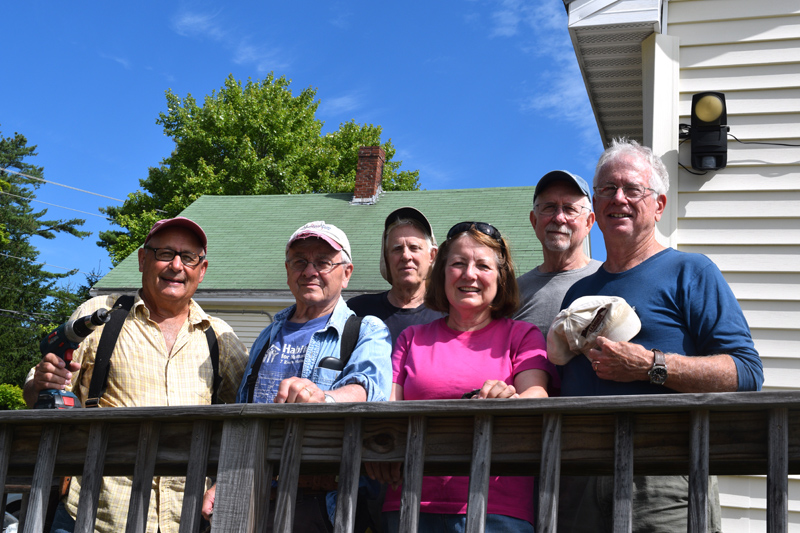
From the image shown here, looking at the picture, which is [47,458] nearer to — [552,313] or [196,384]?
[196,384]

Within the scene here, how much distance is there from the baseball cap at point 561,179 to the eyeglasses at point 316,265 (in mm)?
988

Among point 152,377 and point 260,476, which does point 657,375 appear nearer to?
point 260,476

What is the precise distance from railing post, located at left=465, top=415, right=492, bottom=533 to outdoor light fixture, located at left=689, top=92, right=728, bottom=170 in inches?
126

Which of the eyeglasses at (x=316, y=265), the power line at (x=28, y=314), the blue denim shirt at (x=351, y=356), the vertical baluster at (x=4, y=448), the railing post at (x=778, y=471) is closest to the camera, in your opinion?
→ the railing post at (x=778, y=471)

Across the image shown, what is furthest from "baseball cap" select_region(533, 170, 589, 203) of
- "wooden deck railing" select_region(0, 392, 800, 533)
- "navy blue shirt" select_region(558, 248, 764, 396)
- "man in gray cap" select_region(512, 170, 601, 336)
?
"wooden deck railing" select_region(0, 392, 800, 533)

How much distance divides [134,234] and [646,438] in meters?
26.5

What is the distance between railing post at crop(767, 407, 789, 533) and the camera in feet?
5.06

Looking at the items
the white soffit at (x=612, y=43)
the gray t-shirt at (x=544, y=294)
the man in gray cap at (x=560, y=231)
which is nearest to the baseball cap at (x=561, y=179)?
the man in gray cap at (x=560, y=231)

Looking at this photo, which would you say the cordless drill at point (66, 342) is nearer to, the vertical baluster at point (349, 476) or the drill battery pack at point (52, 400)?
the drill battery pack at point (52, 400)

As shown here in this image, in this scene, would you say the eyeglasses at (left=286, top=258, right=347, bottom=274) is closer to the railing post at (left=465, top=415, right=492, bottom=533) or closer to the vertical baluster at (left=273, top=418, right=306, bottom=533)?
the vertical baluster at (left=273, top=418, right=306, bottom=533)

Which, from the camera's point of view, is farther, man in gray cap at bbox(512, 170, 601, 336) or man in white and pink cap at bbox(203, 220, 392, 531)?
man in gray cap at bbox(512, 170, 601, 336)

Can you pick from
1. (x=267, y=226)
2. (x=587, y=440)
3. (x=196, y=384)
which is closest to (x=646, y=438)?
(x=587, y=440)

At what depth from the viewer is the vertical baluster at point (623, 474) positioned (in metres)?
1.62

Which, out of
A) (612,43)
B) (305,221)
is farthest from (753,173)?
(305,221)
